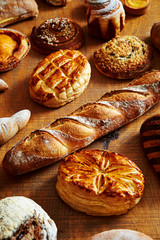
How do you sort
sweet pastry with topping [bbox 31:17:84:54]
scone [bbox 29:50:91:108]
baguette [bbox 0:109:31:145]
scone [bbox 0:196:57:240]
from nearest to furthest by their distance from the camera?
scone [bbox 0:196:57:240] → baguette [bbox 0:109:31:145] → scone [bbox 29:50:91:108] → sweet pastry with topping [bbox 31:17:84:54]

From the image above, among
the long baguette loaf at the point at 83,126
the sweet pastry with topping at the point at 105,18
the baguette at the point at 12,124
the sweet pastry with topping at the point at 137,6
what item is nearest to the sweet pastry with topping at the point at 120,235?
the long baguette loaf at the point at 83,126

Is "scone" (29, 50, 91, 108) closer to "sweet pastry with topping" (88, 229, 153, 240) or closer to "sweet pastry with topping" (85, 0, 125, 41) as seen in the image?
"sweet pastry with topping" (85, 0, 125, 41)

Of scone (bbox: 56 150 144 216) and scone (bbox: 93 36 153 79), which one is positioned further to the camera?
scone (bbox: 93 36 153 79)

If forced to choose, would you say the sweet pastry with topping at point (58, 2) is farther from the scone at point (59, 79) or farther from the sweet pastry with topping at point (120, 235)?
the sweet pastry with topping at point (120, 235)

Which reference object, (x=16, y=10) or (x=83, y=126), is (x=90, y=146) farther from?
(x=16, y=10)

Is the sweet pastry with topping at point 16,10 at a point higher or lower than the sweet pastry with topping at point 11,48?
higher

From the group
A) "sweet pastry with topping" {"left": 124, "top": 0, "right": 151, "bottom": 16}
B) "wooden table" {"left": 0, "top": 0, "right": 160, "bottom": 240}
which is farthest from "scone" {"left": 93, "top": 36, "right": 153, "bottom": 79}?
"sweet pastry with topping" {"left": 124, "top": 0, "right": 151, "bottom": 16}
